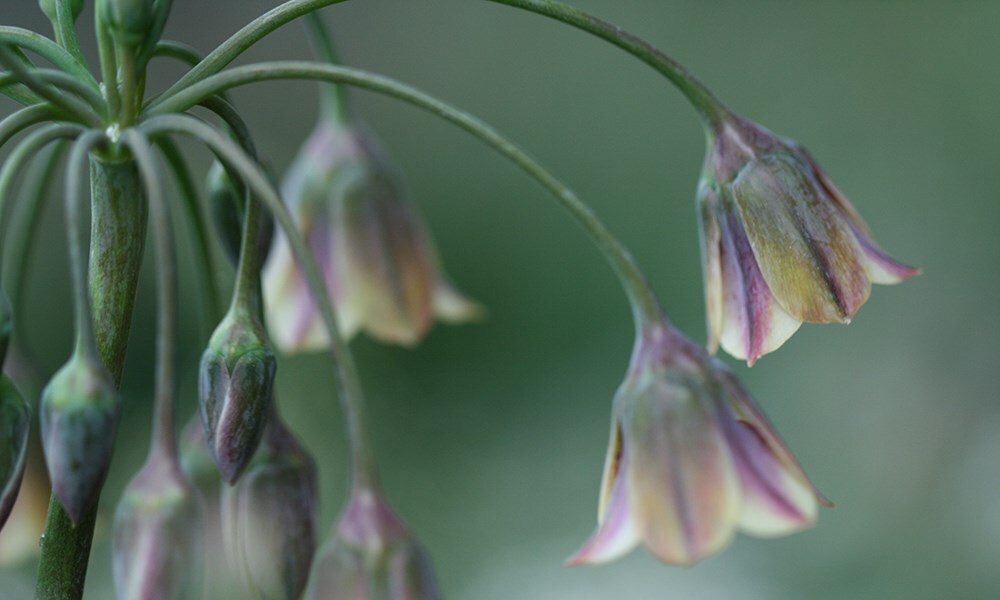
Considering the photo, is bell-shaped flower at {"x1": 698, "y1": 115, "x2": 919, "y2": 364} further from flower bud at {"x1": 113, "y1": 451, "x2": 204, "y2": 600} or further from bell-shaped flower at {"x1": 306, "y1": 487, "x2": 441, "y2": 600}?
flower bud at {"x1": 113, "y1": 451, "x2": 204, "y2": 600}

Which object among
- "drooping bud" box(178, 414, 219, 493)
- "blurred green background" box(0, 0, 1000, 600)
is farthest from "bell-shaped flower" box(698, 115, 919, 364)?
"blurred green background" box(0, 0, 1000, 600)

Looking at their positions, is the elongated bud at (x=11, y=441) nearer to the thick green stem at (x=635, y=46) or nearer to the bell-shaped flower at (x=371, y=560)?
the bell-shaped flower at (x=371, y=560)

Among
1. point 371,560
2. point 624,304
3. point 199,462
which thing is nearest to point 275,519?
point 371,560

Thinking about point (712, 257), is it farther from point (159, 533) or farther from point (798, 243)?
point (159, 533)

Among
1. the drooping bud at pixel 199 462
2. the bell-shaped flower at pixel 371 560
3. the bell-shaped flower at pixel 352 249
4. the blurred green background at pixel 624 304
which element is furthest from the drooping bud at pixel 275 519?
the blurred green background at pixel 624 304

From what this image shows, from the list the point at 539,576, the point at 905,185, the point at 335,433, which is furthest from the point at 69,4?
the point at 905,185
